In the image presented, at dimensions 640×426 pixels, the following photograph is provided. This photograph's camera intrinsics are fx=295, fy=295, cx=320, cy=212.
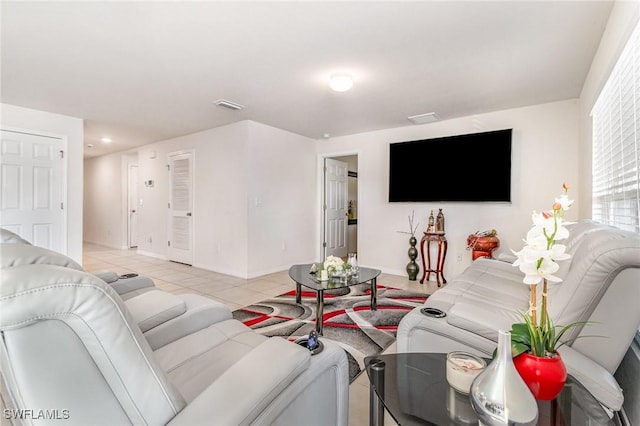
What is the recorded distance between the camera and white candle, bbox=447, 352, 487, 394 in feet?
3.25

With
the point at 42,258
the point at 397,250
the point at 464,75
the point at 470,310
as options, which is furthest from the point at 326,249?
the point at 42,258

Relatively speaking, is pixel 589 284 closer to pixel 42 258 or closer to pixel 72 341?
pixel 72 341

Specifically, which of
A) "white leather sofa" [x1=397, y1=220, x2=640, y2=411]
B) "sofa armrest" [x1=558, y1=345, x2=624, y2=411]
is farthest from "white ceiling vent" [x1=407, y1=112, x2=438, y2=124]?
"sofa armrest" [x1=558, y1=345, x2=624, y2=411]

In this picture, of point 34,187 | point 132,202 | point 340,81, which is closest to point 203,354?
point 340,81

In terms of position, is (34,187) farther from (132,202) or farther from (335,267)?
(335,267)

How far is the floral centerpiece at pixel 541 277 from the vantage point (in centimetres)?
84

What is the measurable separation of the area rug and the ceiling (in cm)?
233

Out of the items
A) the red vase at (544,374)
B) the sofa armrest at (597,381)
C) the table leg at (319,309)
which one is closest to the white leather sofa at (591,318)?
the sofa armrest at (597,381)

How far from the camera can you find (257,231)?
4.54 meters

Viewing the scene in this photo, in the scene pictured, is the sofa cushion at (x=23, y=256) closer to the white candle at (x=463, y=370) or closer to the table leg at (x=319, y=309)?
the white candle at (x=463, y=370)

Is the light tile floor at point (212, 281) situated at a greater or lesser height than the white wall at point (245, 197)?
lesser

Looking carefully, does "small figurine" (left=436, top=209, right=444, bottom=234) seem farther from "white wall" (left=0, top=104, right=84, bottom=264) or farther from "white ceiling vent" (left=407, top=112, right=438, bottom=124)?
"white wall" (left=0, top=104, right=84, bottom=264)

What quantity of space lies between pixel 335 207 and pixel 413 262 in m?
2.07

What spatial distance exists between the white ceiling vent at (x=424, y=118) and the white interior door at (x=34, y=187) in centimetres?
492
